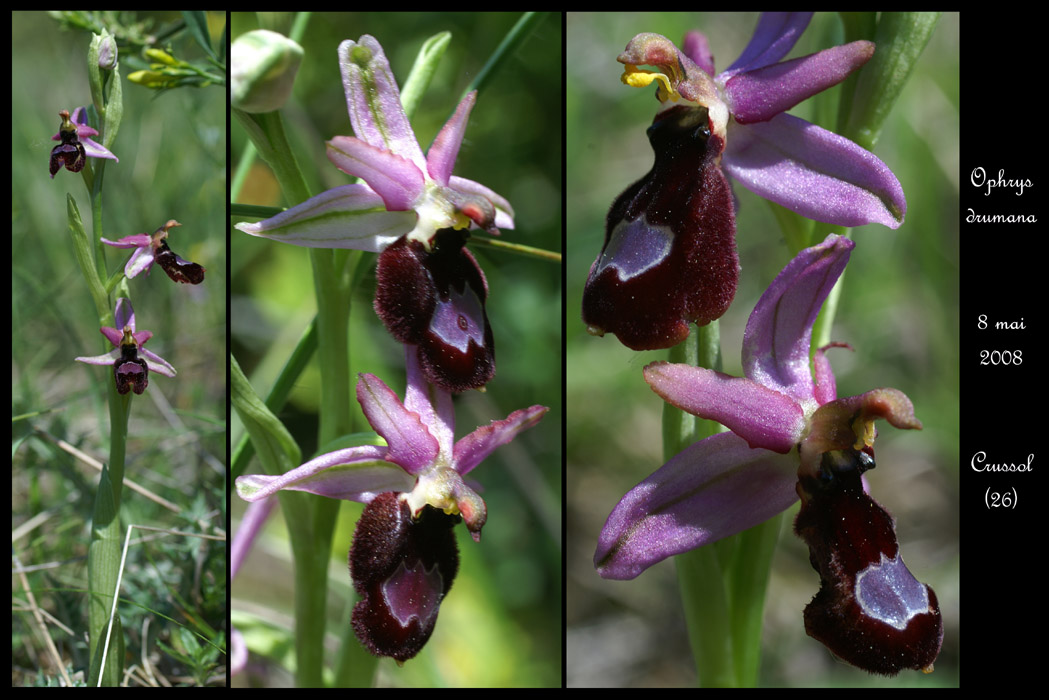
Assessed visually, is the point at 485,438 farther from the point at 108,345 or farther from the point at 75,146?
the point at 75,146

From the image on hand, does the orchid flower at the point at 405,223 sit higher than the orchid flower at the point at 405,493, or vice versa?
the orchid flower at the point at 405,223

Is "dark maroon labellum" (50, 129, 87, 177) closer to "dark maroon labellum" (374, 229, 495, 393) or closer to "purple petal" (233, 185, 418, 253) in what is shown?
"purple petal" (233, 185, 418, 253)

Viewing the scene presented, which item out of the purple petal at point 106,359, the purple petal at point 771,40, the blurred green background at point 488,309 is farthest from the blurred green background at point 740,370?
the purple petal at point 106,359

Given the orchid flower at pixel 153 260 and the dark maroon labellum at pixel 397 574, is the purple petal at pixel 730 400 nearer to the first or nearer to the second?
the dark maroon labellum at pixel 397 574

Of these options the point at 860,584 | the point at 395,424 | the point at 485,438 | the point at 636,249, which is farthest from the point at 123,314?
the point at 860,584

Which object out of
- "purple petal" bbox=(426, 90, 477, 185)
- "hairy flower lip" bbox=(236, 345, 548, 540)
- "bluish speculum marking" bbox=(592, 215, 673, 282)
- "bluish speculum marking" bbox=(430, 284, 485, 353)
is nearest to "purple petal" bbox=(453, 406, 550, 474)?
"hairy flower lip" bbox=(236, 345, 548, 540)
